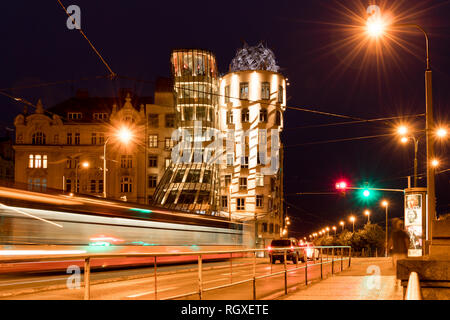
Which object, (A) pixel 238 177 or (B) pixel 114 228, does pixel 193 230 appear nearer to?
(B) pixel 114 228

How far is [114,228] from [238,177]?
48.3 metres

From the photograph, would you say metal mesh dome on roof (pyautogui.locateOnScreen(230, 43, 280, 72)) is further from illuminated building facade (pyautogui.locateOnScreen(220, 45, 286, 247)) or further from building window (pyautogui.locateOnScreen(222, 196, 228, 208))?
building window (pyautogui.locateOnScreen(222, 196, 228, 208))

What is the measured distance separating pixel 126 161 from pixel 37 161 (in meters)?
10.5

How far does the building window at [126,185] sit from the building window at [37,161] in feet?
30.7

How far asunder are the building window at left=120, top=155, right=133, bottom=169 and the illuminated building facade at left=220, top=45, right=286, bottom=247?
37.0ft

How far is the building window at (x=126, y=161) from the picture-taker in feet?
236

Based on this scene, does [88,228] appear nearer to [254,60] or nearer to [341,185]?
[341,185]

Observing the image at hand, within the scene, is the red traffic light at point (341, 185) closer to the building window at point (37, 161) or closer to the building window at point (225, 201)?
the building window at point (225, 201)

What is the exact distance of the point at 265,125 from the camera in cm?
7369

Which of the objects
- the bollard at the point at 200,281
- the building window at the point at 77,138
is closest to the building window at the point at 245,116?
the building window at the point at 77,138

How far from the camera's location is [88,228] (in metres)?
22.6

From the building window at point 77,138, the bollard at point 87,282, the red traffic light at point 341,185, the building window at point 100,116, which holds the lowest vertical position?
the bollard at point 87,282

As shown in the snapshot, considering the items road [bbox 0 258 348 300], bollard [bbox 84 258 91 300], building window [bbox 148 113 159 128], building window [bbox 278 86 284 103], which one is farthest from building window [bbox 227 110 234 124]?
bollard [bbox 84 258 91 300]

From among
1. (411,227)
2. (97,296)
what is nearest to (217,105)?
(411,227)
